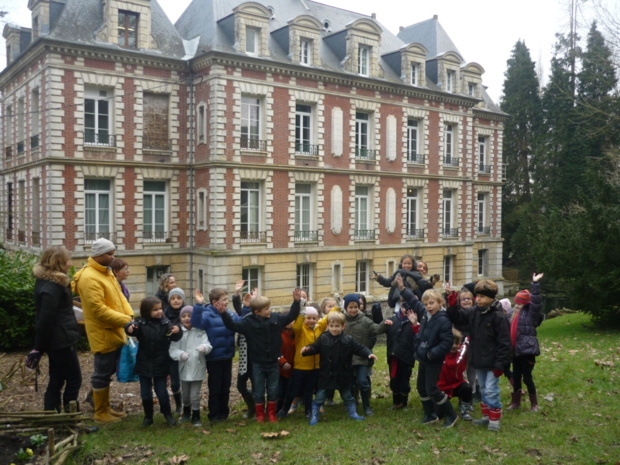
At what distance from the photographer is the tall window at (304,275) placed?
24.7m

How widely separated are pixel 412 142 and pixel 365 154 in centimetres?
325

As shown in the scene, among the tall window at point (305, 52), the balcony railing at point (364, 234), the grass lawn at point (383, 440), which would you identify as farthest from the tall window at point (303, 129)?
the grass lawn at point (383, 440)

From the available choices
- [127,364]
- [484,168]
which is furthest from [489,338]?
[484,168]

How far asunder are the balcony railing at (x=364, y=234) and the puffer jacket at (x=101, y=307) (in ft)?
63.5

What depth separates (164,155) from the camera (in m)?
22.7

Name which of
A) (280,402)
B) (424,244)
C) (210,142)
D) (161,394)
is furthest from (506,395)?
(424,244)

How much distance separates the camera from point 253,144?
75.9ft

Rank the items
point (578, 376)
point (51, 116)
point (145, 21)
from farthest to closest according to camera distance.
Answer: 1. point (145, 21)
2. point (51, 116)
3. point (578, 376)

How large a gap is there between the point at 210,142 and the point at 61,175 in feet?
17.4

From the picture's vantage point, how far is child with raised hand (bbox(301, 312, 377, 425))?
7457 millimetres

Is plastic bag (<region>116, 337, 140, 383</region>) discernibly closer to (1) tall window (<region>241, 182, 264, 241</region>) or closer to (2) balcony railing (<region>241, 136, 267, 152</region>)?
(1) tall window (<region>241, 182, 264, 241</region>)

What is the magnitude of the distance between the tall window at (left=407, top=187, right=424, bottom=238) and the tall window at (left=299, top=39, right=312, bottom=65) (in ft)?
25.9

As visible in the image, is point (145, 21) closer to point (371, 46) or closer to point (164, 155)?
point (164, 155)

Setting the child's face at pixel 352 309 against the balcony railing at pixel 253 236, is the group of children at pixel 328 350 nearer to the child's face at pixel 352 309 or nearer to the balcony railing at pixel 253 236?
the child's face at pixel 352 309
